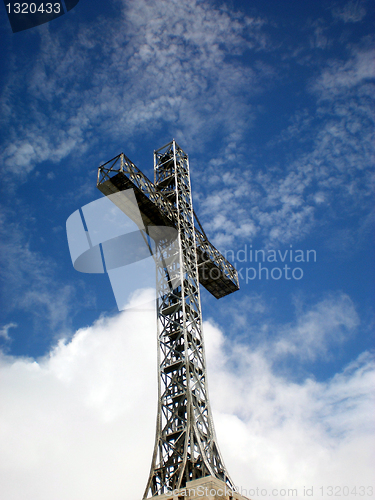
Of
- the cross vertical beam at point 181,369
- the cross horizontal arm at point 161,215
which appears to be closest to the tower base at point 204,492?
the cross vertical beam at point 181,369

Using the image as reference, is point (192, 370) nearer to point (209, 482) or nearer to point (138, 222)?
point (209, 482)

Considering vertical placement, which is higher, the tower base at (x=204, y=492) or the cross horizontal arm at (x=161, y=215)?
the cross horizontal arm at (x=161, y=215)

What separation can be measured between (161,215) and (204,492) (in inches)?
556

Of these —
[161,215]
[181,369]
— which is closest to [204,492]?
[181,369]

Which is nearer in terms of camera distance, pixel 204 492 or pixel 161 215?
pixel 204 492

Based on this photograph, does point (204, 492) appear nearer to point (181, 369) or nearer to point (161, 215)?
point (181, 369)

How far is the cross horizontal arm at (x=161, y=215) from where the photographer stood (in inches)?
856

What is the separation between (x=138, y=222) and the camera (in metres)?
23.8

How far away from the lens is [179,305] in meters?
21.9

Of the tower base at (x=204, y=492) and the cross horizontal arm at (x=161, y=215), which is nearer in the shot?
the tower base at (x=204, y=492)

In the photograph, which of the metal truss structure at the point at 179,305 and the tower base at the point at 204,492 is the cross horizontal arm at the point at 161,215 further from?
the tower base at the point at 204,492

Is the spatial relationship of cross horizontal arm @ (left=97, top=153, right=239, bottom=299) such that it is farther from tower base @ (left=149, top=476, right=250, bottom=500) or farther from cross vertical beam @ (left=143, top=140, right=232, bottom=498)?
tower base @ (left=149, top=476, right=250, bottom=500)

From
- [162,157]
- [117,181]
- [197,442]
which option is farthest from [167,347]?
[162,157]

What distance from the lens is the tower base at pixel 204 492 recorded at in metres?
14.8
